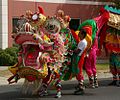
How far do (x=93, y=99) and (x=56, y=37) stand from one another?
2089mm

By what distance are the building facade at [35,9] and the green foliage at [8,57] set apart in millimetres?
2390

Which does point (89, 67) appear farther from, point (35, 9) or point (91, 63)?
point (35, 9)

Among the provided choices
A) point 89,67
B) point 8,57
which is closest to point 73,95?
point 89,67

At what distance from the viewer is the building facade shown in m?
25.7

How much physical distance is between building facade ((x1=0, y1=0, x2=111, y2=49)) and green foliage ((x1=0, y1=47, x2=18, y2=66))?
2.39 metres

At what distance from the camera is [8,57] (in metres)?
22.8

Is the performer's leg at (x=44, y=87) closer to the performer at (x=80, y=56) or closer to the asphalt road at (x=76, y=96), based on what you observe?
the asphalt road at (x=76, y=96)

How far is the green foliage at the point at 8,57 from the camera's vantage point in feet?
74.7

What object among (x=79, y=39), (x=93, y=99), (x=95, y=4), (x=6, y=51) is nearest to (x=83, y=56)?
(x=79, y=39)

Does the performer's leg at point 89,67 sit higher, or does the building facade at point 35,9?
the building facade at point 35,9

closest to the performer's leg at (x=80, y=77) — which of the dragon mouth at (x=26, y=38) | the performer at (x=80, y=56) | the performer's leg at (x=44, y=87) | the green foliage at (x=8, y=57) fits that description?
the performer at (x=80, y=56)

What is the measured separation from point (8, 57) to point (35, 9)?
540cm

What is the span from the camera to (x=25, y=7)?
2662 cm

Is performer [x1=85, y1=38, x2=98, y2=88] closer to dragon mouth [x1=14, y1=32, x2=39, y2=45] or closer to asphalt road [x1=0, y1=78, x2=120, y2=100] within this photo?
asphalt road [x1=0, y1=78, x2=120, y2=100]
